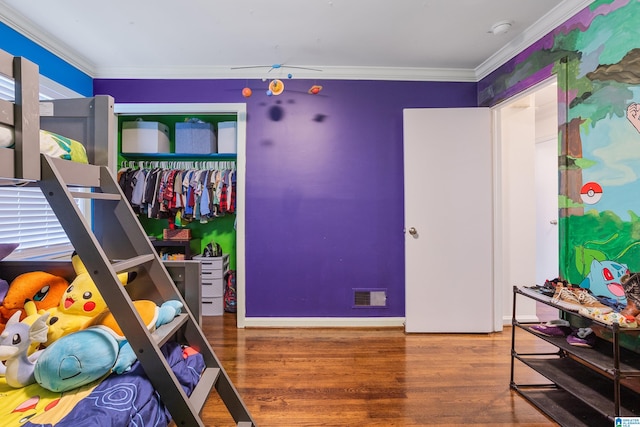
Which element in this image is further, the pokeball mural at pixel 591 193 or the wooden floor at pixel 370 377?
the pokeball mural at pixel 591 193

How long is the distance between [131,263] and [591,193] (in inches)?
95.5

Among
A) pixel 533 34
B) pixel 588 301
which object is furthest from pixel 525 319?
pixel 533 34

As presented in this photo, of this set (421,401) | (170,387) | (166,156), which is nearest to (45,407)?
(170,387)

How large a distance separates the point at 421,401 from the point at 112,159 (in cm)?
210

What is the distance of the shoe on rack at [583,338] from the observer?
5.73 ft

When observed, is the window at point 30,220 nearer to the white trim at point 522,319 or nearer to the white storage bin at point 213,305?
the white storage bin at point 213,305

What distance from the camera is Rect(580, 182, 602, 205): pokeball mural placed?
1.90m

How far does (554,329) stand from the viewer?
6.35ft

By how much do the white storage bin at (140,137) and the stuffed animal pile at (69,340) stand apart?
7.25 ft

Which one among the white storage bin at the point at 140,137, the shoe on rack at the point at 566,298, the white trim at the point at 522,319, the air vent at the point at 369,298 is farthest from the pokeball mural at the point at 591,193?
the white storage bin at the point at 140,137

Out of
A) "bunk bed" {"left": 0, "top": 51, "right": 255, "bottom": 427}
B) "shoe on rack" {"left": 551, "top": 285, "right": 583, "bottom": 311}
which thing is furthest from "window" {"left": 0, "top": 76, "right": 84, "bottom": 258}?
"shoe on rack" {"left": 551, "top": 285, "right": 583, "bottom": 311}

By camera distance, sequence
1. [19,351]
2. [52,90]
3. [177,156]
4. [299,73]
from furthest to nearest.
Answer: [177,156] → [299,73] → [52,90] → [19,351]

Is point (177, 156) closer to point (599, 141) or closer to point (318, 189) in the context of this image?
point (318, 189)

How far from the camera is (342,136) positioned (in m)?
3.15
